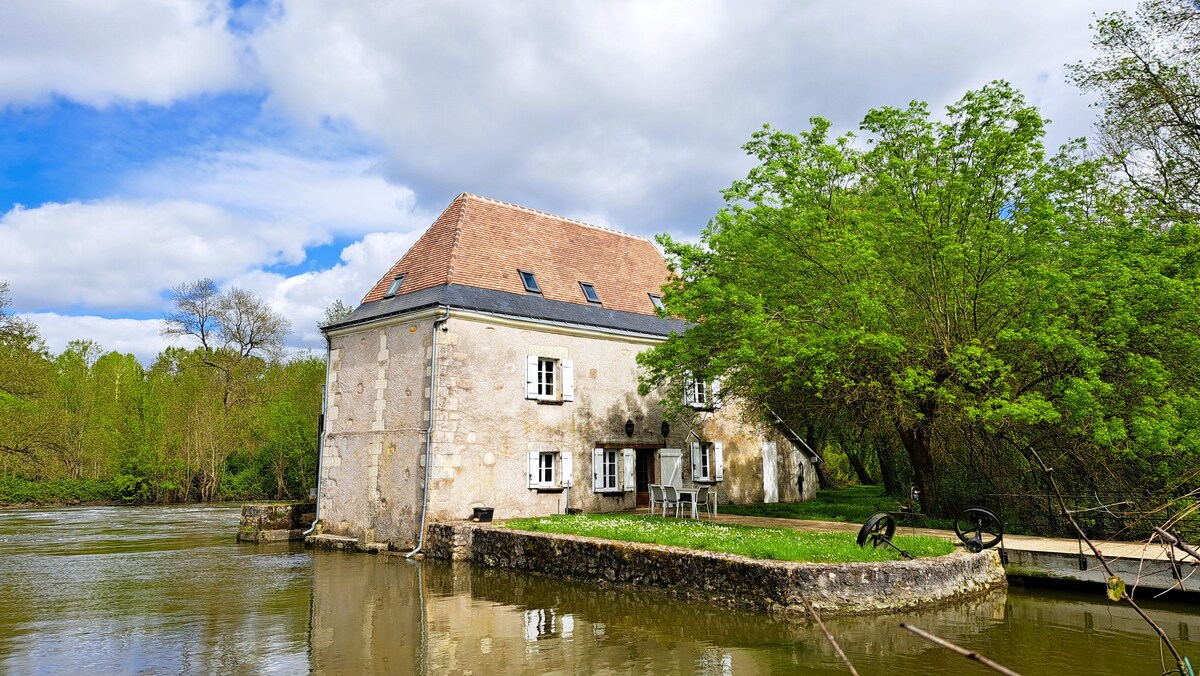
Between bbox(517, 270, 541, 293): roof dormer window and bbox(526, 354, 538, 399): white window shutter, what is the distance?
6.26ft

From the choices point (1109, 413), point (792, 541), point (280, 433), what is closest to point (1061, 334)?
point (1109, 413)

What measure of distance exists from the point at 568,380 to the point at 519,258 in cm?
333

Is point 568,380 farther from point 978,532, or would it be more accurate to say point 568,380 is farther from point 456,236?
point 978,532

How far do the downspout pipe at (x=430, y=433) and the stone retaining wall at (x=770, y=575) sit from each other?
301 centimetres

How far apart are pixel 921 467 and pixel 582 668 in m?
10.5

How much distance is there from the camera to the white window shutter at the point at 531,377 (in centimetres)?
1589

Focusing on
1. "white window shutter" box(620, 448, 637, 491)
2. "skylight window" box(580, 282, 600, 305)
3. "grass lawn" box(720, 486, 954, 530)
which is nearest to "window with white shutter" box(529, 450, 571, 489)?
"white window shutter" box(620, 448, 637, 491)

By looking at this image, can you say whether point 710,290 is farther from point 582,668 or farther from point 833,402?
point 582,668

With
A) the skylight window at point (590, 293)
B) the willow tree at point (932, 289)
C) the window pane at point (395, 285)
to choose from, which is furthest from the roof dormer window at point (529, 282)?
the willow tree at point (932, 289)

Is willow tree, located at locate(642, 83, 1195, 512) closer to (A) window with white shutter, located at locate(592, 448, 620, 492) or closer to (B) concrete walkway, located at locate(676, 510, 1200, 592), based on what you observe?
(B) concrete walkway, located at locate(676, 510, 1200, 592)

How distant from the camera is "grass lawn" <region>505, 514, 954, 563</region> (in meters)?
9.37

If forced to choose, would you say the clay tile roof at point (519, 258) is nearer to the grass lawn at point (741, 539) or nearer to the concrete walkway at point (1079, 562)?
the grass lawn at point (741, 539)

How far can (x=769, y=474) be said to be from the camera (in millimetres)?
20312

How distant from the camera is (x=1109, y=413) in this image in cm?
1182
